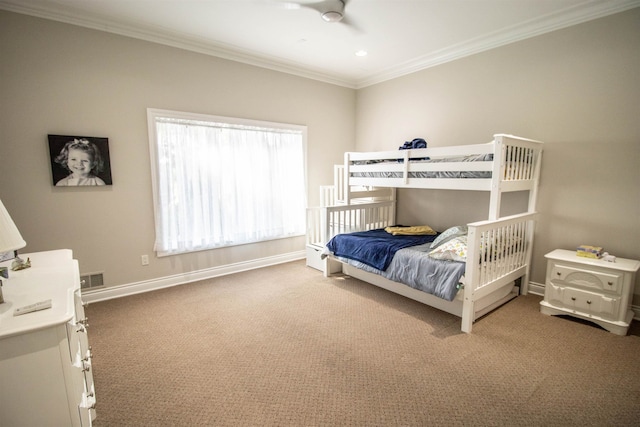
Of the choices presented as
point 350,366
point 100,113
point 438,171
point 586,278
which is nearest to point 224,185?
point 100,113

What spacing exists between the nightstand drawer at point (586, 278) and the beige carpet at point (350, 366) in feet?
1.11

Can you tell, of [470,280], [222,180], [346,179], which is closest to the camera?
[470,280]

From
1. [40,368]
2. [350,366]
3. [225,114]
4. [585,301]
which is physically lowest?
[350,366]

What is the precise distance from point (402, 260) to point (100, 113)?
3.15 metres

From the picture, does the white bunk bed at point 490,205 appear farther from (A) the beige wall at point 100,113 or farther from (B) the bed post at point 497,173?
(A) the beige wall at point 100,113

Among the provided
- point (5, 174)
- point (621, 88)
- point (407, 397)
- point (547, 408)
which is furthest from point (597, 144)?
point (5, 174)

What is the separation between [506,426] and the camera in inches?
59.5

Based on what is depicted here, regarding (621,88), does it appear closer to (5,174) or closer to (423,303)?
(423,303)

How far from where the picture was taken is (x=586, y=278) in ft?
8.03

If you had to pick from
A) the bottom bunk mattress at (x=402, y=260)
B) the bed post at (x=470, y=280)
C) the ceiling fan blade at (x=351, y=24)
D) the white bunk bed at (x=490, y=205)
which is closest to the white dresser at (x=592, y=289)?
the white bunk bed at (x=490, y=205)

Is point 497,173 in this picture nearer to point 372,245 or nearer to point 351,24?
point 372,245

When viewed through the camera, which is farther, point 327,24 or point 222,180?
point 222,180

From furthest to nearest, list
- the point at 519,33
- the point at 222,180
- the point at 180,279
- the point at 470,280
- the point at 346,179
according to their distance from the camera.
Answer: the point at 346,179
the point at 222,180
the point at 180,279
the point at 519,33
the point at 470,280

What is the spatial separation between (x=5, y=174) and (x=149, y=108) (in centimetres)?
129
